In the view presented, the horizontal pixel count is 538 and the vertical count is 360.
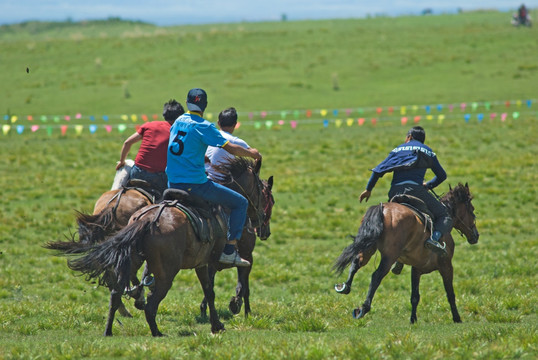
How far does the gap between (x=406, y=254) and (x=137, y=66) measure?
47789mm

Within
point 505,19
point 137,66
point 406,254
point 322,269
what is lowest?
point 322,269

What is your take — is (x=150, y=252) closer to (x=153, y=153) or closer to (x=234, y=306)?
(x=234, y=306)

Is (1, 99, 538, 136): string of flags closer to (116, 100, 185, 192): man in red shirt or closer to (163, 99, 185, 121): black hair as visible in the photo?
(116, 100, 185, 192): man in red shirt

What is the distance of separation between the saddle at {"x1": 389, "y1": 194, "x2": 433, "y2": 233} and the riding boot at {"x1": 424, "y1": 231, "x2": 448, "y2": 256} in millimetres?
107

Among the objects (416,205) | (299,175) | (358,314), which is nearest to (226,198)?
(358,314)

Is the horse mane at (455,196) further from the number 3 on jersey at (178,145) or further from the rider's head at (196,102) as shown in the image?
the number 3 on jersey at (178,145)

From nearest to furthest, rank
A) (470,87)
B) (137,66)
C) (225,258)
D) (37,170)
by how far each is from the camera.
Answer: (225,258) < (37,170) < (470,87) < (137,66)

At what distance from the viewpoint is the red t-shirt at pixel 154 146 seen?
10836 mm

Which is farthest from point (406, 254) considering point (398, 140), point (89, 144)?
point (89, 144)

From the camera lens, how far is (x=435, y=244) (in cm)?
966

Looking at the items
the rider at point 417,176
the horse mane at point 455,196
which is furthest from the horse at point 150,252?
the horse mane at point 455,196

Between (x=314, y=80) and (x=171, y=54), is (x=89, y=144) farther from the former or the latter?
(x=171, y=54)

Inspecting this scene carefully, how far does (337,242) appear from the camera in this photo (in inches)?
648

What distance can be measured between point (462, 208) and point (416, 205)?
1.28 metres
